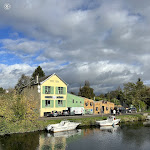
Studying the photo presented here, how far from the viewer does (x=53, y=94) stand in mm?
52750

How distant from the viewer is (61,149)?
25688mm

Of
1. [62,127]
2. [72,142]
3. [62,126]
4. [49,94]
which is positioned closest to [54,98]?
[49,94]

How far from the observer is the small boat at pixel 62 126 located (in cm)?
3684

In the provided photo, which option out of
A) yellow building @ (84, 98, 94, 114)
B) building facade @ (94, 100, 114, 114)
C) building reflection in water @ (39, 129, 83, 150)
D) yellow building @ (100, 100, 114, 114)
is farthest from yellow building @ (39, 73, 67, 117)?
building reflection in water @ (39, 129, 83, 150)

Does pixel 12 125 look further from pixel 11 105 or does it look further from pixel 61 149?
pixel 61 149

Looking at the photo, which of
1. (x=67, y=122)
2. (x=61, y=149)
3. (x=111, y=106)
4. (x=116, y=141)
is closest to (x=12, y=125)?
(x=67, y=122)

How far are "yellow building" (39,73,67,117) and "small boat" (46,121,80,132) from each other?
1247cm

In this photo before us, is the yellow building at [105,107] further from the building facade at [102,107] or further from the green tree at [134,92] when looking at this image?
the green tree at [134,92]

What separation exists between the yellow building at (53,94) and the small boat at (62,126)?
1247 centimetres

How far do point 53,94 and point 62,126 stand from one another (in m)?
15.9

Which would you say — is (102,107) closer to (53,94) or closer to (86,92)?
(53,94)

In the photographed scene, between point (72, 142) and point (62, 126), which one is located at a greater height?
point (62, 126)

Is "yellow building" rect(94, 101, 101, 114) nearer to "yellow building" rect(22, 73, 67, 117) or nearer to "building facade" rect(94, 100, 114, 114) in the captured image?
"building facade" rect(94, 100, 114, 114)

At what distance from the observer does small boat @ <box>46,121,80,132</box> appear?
36844 millimetres
